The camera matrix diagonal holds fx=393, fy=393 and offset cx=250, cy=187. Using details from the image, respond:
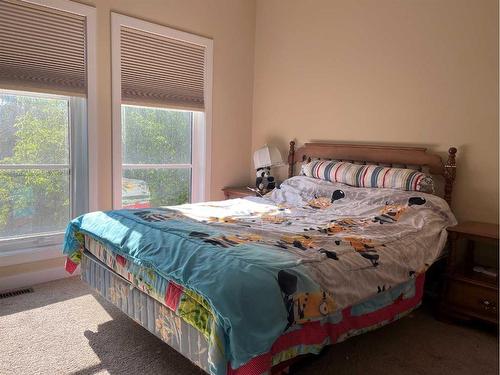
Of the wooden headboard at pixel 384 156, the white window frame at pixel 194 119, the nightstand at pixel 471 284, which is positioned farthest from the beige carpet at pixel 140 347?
the white window frame at pixel 194 119

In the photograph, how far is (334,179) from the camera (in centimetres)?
333

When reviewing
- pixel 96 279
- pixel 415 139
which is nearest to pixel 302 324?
pixel 96 279

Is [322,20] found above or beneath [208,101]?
above

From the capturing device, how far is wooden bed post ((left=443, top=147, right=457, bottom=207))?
9.25 feet

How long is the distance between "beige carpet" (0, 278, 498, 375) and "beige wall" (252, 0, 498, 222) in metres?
0.98

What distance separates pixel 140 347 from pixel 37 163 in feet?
5.92

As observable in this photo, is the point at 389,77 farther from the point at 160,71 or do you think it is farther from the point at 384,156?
the point at 160,71

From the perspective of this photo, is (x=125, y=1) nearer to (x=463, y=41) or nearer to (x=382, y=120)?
(x=382, y=120)

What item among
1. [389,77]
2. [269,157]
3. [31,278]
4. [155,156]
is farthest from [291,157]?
[31,278]

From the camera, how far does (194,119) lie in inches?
160

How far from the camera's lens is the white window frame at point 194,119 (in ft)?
10.9

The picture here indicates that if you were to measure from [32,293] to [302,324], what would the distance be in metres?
2.22

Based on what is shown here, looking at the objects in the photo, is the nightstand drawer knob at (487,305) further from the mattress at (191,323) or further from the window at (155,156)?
the window at (155,156)

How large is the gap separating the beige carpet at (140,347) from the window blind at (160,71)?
1867mm
